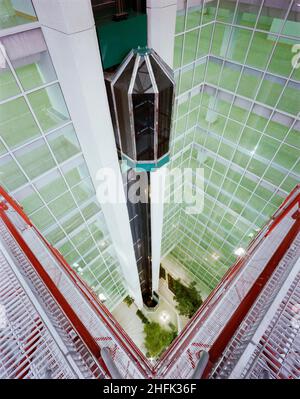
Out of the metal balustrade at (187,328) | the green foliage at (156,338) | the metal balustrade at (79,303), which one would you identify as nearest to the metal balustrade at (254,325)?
the metal balustrade at (187,328)

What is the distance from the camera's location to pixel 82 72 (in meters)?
5.85

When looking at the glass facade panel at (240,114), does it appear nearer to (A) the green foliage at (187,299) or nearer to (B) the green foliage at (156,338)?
(A) the green foliage at (187,299)

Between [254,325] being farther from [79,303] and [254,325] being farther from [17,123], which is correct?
[17,123]

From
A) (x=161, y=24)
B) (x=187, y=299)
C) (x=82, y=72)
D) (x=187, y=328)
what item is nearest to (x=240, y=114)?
(x=161, y=24)

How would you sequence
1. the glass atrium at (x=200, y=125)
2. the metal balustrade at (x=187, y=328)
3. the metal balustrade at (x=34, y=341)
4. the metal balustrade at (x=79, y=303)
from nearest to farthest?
the metal balustrade at (x=34, y=341) < the metal balustrade at (x=187, y=328) < the metal balustrade at (x=79, y=303) < the glass atrium at (x=200, y=125)

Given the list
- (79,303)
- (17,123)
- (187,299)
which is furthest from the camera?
(187,299)

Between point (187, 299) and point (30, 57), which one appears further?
point (187, 299)

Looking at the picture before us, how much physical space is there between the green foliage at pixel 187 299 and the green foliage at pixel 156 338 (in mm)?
1912

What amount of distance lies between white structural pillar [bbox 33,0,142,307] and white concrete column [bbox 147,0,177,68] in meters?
1.98

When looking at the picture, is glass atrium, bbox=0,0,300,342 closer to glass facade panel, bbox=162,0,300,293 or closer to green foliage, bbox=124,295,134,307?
glass facade panel, bbox=162,0,300,293

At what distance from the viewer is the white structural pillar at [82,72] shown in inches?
200

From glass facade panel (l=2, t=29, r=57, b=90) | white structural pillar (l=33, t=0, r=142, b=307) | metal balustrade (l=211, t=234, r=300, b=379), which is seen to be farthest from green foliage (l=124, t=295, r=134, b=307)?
glass facade panel (l=2, t=29, r=57, b=90)

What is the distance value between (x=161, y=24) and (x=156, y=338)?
68.5 feet
